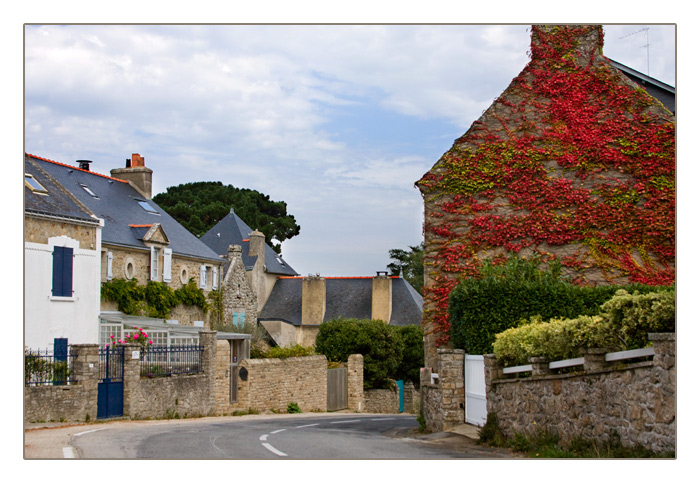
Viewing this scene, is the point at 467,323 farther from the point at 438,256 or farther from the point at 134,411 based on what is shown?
the point at 134,411

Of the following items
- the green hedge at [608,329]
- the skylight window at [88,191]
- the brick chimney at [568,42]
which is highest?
the brick chimney at [568,42]

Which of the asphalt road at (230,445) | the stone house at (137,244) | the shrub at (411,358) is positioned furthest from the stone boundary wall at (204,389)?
the shrub at (411,358)

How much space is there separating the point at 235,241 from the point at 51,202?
949 inches

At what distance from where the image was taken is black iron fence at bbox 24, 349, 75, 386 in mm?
17438

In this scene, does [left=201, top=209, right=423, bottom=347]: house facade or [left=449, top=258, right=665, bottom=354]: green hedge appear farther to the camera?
[left=201, top=209, right=423, bottom=347]: house facade

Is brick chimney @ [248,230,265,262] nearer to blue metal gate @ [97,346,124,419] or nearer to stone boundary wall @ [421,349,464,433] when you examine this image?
blue metal gate @ [97,346,124,419]

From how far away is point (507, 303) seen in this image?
622 inches

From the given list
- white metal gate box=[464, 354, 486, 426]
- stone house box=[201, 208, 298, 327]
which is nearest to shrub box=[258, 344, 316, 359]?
stone house box=[201, 208, 298, 327]

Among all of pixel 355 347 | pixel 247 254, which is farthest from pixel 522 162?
pixel 247 254

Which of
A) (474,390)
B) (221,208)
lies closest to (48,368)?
(474,390)

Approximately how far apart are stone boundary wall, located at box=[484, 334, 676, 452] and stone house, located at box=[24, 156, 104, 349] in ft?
43.7

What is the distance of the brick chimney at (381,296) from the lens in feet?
147

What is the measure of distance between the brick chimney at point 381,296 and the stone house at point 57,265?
23.5 metres

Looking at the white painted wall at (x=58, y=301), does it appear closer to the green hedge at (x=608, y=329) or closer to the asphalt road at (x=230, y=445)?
the asphalt road at (x=230, y=445)
